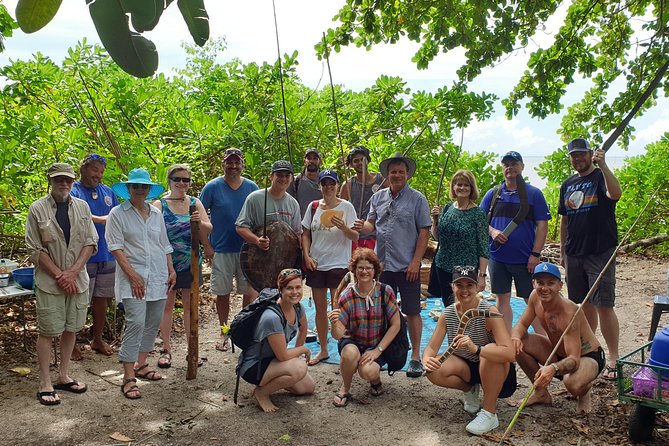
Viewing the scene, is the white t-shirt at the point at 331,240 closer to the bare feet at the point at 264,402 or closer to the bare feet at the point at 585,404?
the bare feet at the point at 264,402

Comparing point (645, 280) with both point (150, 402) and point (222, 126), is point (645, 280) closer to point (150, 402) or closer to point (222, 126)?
point (222, 126)

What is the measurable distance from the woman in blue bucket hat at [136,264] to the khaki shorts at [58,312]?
0.28 metres

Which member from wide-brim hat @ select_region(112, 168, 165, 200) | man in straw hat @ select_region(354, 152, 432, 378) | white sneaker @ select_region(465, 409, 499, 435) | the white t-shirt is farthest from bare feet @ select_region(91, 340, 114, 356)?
white sneaker @ select_region(465, 409, 499, 435)

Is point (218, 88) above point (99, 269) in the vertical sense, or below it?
above

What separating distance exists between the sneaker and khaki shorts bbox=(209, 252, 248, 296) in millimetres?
1537

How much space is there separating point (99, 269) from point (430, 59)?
390cm

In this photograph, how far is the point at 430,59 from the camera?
21.5 ft

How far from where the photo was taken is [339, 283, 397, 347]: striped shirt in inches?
170

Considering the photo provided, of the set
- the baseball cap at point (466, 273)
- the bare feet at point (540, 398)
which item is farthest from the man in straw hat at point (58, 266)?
the bare feet at point (540, 398)

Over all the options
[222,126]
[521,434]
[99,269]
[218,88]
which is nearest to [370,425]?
[521,434]

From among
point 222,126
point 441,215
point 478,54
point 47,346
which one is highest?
point 478,54

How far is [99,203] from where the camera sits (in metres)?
5.12

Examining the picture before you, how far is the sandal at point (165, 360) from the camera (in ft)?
16.4

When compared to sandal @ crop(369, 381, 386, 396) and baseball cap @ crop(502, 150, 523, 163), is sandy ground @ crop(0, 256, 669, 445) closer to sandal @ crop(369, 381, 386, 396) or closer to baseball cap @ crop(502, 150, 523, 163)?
sandal @ crop(369, 381, 386, 396)
